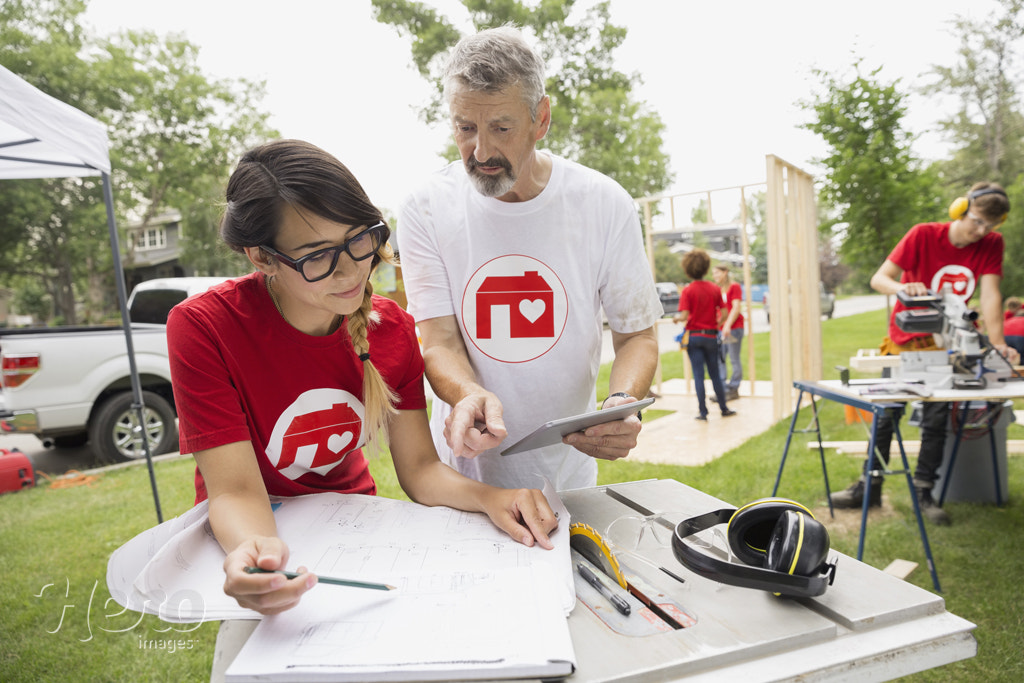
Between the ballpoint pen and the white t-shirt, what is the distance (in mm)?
749

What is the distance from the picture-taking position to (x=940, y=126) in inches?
838

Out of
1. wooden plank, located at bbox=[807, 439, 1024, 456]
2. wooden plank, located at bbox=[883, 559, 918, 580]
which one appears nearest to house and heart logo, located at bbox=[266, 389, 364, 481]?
wooden plank, located at bbox=[883, 559, 918, 580]

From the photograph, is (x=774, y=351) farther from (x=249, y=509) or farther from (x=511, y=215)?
(x=249, y=509)

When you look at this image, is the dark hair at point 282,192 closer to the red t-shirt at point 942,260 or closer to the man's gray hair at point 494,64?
the man's gray hair at point 494,64

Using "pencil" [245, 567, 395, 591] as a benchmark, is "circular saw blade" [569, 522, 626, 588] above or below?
below

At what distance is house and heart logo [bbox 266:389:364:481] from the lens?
4.63 feet

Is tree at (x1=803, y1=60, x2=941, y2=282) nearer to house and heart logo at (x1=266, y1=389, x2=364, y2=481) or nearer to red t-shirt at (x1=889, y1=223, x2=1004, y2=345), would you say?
red t-shirt at (x1=889, y1=223, x2=1004, y2=345)

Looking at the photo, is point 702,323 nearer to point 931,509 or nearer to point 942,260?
point 942,260

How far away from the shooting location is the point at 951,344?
3.39 m

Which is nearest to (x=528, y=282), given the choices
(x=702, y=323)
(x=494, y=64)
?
(x=494, y=64)

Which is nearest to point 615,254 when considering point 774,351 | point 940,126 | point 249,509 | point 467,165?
point 467,165

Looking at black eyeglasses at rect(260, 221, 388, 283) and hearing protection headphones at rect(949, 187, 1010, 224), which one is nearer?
black eyeglasses at rect(260, 221, 388, 283)

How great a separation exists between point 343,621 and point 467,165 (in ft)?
3.88

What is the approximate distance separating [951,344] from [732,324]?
16.3 feet
